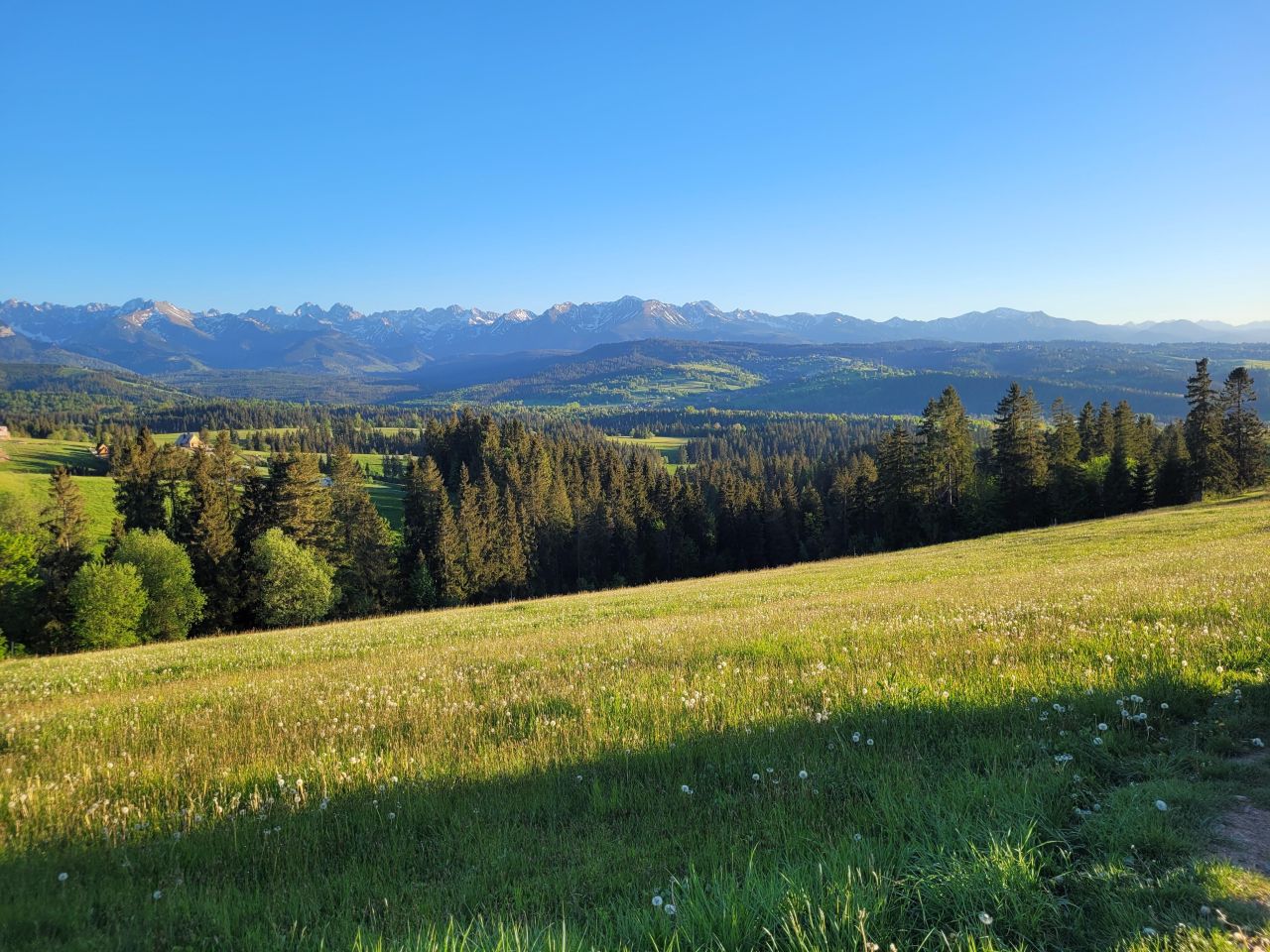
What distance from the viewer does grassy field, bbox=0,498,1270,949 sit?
3.15m

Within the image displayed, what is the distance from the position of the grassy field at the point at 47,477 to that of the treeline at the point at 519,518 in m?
20.6

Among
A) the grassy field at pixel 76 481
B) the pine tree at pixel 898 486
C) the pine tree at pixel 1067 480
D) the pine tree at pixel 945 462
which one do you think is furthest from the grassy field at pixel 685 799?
the grassy field at pixel 76 481

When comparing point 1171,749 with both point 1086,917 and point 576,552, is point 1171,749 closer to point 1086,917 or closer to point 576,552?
point 1086,917

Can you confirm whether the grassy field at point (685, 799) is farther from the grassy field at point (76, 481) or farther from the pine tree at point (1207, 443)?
the grassy field at point (76, 481)

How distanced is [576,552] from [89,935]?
86734 mm

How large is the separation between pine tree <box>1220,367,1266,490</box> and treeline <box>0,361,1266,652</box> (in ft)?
0.75

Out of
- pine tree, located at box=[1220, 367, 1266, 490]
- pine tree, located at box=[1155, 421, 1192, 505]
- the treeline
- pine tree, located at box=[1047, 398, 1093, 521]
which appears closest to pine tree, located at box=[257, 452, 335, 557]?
the treeline

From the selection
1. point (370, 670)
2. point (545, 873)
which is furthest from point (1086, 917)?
point (370, 670)

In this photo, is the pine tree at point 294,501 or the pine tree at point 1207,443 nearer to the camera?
the pine tree at point 294,501

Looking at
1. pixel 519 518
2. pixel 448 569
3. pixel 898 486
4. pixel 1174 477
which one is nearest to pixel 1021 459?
pixel 898 486

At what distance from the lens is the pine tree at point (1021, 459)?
6844cm

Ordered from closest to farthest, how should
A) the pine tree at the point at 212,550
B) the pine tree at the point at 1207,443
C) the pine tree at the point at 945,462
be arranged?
the pine tree at the point at 212,550 < the pine tree at the point at 1207,443 < the pine tree at the point at 945,462

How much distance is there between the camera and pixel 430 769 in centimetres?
556

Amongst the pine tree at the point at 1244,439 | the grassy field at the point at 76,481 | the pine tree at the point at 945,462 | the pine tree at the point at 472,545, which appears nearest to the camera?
the pine tree at the point at 1244,439
